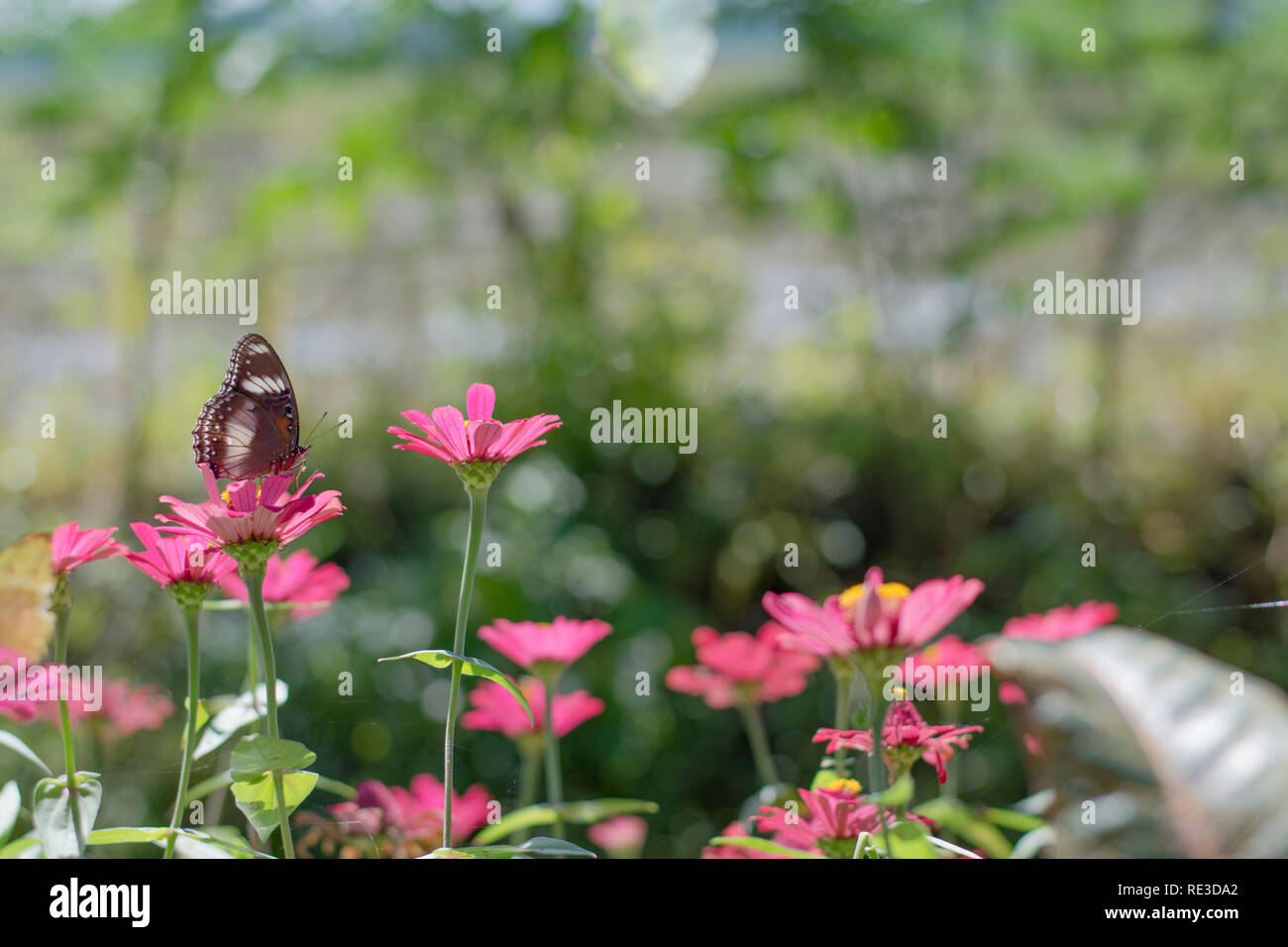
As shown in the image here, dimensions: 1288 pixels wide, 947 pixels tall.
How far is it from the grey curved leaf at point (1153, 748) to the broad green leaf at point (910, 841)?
0.24ft

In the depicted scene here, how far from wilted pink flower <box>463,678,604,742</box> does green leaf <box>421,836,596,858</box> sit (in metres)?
0.13

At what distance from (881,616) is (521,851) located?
5.0 inches

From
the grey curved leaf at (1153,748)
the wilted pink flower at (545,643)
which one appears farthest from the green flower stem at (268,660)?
the grey curved leaf at (1153,748)

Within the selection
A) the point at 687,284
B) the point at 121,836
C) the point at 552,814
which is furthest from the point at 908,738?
the point at 687,284

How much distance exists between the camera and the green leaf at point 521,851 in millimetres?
275

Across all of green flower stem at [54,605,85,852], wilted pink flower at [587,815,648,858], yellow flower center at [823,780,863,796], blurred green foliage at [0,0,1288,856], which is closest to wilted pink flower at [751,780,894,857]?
yellow flower center at [823,780,863,796]

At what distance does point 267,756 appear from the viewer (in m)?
0.27

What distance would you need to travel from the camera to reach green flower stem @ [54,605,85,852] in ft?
0.92

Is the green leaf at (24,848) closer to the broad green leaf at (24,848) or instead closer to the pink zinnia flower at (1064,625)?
the broad green leaf at (24,848)

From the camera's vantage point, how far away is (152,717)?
0.41 metres

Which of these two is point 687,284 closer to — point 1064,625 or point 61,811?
point 1064,625
